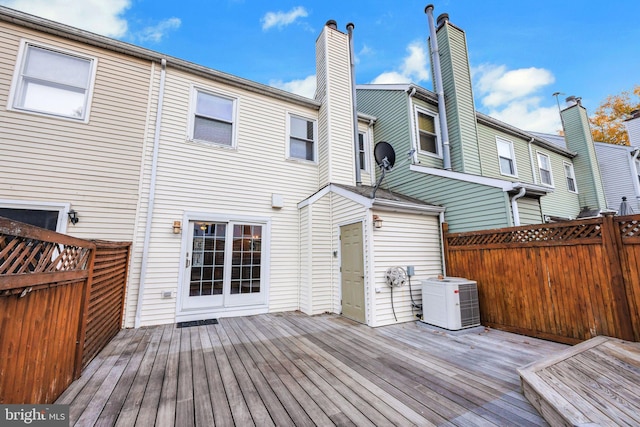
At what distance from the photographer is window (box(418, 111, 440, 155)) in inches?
301

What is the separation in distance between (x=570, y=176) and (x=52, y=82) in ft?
54.5

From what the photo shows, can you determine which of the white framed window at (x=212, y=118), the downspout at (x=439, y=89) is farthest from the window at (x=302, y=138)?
the downspout at (x=439, y=89)

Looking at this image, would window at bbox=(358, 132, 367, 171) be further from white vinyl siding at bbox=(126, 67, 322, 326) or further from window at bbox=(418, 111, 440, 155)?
white vinyl siding at bbox=(126, 67, 322, 326)

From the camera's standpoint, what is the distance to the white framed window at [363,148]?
25.8ft

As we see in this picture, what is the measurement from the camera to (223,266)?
559 centimetres

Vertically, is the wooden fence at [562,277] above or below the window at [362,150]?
below

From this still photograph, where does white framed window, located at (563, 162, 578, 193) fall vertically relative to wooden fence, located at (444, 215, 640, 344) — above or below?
above

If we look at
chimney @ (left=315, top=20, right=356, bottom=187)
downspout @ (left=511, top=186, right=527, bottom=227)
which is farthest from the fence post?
chimney @ (left=315, top=20, right=356, bottom=187)

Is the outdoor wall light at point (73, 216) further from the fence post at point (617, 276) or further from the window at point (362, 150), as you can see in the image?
the fence post at point (617, 276)

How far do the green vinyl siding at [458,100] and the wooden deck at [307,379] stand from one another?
4.97 metres

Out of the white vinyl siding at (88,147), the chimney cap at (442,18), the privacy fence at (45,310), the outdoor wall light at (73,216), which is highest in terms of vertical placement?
the chimney cap at (442,18)

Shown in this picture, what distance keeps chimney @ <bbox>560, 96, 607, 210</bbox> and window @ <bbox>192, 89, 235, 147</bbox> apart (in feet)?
44.9

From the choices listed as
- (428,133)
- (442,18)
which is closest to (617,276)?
(428,133)

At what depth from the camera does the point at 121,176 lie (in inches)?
196
